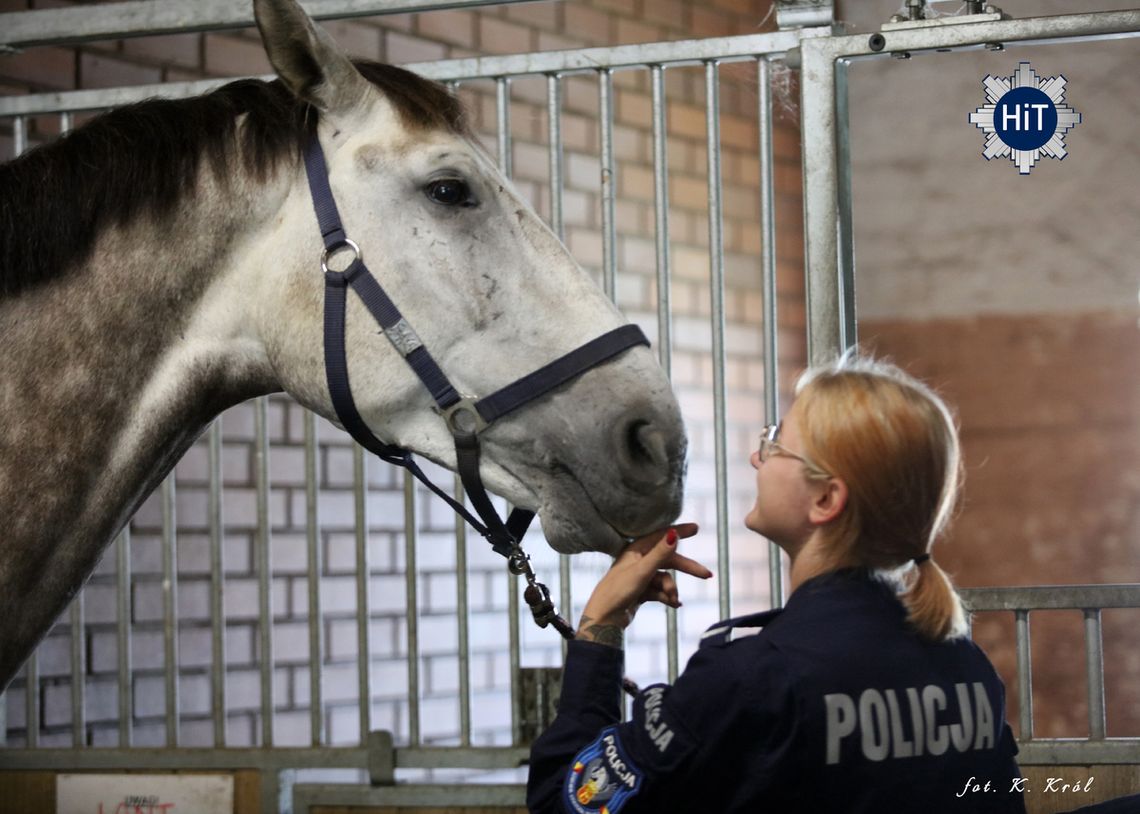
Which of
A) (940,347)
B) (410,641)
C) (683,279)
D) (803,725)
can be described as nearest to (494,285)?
(803,725)

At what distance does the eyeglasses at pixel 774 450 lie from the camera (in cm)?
121

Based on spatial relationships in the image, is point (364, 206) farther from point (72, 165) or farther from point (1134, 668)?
point (1134, 668)

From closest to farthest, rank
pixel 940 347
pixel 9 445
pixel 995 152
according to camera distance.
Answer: pixel 9 445 → pixel 995 152 → pixel 940 347

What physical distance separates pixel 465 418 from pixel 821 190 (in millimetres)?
786

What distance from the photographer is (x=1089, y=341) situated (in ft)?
15.5

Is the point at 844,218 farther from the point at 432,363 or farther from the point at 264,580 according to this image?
the point at 264,580

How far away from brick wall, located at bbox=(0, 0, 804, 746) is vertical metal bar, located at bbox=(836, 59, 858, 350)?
0.23 meters

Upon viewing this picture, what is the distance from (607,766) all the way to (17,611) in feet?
2.25

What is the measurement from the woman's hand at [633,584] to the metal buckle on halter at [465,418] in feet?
0.70

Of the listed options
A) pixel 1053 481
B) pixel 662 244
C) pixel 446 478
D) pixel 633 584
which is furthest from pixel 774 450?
pixel 1053 481

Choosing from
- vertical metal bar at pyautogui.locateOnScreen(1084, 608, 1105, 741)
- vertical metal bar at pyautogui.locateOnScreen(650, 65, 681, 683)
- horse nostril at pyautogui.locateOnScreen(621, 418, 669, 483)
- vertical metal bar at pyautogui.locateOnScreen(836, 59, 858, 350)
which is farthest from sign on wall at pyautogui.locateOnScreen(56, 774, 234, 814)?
Result: vertical metal bar at pyautogui.locateOnScreen(1084, 608, 1105, 741)

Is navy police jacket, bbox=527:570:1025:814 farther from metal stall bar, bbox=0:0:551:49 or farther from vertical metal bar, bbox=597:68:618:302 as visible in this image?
metal stall bar, bbox=0:0:551:49

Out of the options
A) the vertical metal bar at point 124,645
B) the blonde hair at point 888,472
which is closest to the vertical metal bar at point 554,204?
the vertical metal bar at point 124,645

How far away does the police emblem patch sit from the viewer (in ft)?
3.67
